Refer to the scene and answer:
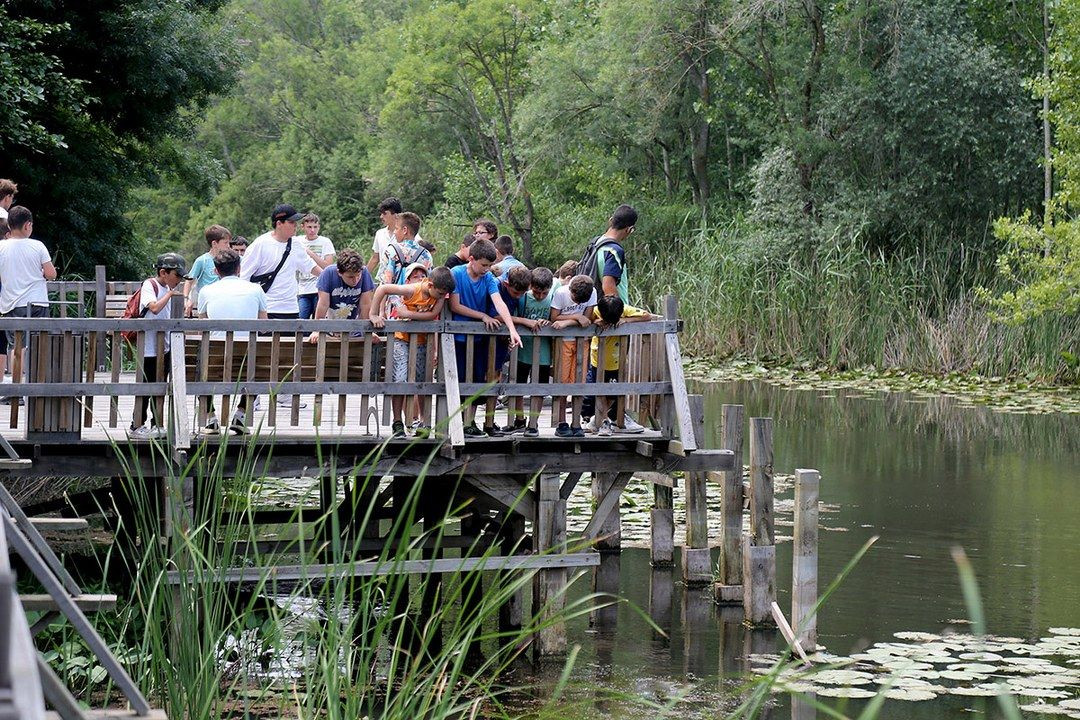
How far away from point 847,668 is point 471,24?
3735cm

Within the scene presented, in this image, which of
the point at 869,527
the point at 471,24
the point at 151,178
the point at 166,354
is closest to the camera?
the point at 166,354

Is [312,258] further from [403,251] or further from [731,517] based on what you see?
[731,517]

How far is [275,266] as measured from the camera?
11430 millimetres

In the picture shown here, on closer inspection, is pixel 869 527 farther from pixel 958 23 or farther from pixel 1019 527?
pixel 958 23

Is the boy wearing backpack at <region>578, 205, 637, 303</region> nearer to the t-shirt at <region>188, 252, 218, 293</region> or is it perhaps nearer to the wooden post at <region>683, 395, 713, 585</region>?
the wooden post at <region>683, 395, 713, 585</region>

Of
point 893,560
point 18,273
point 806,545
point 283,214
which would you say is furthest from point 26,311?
point 893,560

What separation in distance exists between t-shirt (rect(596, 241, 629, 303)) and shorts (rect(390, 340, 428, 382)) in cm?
142

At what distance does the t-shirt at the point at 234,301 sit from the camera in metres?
10.1

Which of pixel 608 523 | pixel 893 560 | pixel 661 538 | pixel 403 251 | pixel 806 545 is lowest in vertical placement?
pixel 893 560

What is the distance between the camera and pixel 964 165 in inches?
1330

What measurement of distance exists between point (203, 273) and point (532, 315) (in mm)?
4070

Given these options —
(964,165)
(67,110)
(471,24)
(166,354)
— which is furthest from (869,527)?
(471,24)

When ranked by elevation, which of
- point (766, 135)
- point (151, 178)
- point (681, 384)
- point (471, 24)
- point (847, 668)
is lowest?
point (847, 668)

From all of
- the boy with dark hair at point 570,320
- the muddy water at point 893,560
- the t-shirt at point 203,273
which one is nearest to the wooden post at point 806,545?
the muddy water at point 893,560
